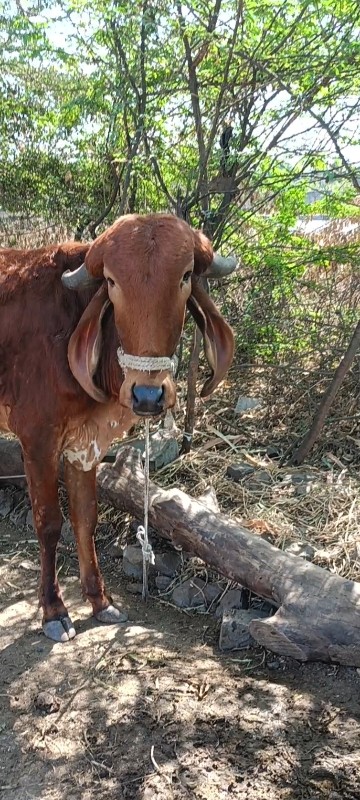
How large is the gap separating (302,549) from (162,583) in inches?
35.2

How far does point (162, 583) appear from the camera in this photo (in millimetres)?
4414

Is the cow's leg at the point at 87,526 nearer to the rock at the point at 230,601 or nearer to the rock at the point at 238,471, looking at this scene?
the rock at the point at 230,601

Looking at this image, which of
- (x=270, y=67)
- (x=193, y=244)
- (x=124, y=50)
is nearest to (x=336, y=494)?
(x=193, y=244)

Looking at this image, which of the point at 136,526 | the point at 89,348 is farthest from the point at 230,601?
the point at 89,348

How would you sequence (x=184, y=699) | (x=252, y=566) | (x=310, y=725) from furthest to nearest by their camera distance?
(x=252, y=566)
(x=184, y=699)
(x=310, y=725)

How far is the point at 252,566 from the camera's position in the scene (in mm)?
3896

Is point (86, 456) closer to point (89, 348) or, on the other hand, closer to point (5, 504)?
point (89, 348)

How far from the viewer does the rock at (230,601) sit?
13.1 feet

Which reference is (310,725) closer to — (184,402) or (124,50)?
(184,402)

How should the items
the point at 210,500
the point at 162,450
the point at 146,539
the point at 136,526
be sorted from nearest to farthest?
the point at 146,539
the point at 210,500
the point at 136,526
the point at 162,450

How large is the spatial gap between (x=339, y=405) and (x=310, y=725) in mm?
3331

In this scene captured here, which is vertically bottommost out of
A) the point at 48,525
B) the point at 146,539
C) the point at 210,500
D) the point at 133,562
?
the point at 133,562

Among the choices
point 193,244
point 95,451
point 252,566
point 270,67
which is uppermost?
point 270,67

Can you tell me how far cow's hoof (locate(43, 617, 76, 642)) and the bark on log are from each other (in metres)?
0.85
